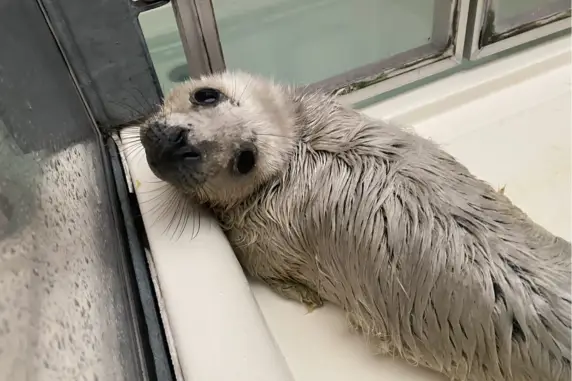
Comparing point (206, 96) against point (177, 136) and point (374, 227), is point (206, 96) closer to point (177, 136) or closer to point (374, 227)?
point (177, 136)

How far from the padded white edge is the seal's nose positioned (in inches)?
4.3

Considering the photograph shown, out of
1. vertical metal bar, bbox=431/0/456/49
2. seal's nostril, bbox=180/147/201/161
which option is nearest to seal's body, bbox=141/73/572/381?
seal's nostril, bbox=180/147/201/161

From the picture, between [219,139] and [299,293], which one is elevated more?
[219,139]

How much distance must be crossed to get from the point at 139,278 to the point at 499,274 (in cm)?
45

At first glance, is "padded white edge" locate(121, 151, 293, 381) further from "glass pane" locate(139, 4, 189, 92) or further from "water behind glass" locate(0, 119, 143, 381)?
"glass pane" locate(139, 4, 189, 92)

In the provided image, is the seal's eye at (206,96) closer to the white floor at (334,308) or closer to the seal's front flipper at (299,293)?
the white floor at (334,308)

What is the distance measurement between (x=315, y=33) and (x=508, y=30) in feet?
1.31

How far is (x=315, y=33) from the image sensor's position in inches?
51.4

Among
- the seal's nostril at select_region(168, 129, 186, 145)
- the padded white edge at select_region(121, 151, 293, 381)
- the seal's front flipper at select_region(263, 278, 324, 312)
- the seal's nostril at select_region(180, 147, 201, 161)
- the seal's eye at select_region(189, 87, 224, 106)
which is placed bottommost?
the seal's front flipper at select_region(263, 278, 324, 312)

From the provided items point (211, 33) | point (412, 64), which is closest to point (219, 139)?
point (211, 33)

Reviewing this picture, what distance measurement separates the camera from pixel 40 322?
0.49 meters

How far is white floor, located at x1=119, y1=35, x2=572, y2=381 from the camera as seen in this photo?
69 centimetres

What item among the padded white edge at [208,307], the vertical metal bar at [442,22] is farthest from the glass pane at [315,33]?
the padded white edge at [208,307]

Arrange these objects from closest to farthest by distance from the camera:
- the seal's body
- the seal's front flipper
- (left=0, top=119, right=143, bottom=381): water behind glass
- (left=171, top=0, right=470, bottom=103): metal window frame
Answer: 1. (left=0, top=119, right=143, bottom=381): water behind glass
2. the seal's body
3. the seal's front flipper
4. (left=171, top=0, right=470, bottom=103): metal window frame
